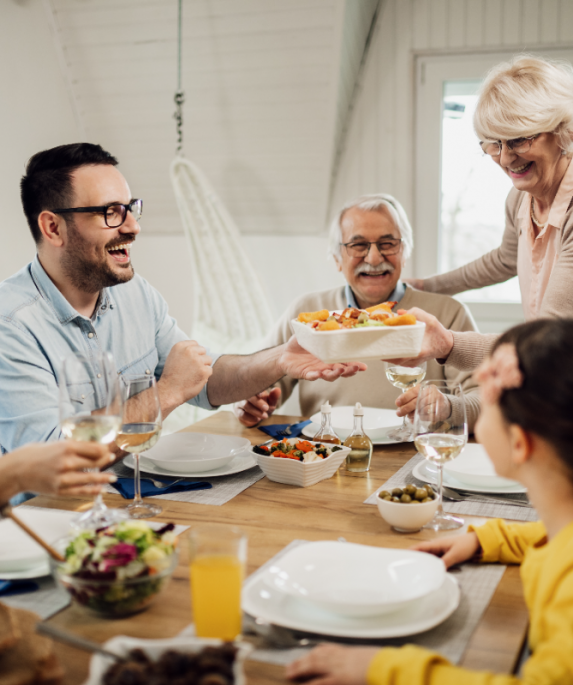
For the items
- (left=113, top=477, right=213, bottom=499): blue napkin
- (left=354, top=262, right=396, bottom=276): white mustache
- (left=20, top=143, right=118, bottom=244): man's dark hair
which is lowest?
(left=113, top=477, right=213, bottom=499): blue napkin

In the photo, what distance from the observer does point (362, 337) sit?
1.50m

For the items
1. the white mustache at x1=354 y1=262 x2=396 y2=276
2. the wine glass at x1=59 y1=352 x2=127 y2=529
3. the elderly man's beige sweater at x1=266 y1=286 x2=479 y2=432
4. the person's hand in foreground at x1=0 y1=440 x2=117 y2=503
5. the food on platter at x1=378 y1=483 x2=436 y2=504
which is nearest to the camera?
the person's hand in foreground at x1=0 y1=440 x2=117 y2=503

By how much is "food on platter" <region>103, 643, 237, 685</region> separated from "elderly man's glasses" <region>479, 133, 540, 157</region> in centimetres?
169

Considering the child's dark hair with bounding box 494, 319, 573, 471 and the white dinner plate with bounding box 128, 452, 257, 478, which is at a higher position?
the child's dark hair with bounding box 494, 319, 573, 471

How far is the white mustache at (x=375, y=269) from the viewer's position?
98.0 inches

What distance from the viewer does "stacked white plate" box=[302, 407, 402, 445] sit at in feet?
5.94

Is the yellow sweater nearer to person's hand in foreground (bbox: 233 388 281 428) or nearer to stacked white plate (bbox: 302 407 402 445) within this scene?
stacked white plate (bbox: 302 407 402 445)

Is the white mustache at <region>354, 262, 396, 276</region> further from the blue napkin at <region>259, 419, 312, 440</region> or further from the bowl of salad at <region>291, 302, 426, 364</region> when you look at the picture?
the bowl of salad at <region>291, 302, 426, 364</region>

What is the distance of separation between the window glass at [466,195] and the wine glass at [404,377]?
2078 millimetres

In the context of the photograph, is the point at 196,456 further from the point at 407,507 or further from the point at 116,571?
the point at 116,571

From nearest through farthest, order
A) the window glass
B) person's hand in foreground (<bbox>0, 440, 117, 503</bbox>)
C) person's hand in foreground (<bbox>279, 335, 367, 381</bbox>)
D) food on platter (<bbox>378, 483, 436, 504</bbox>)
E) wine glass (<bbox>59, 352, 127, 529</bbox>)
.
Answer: person's hand in foreground (<bbox>0, 440, 117, 503</bbox>)
wine glass (<bbox>59, 352, 127, 529</bbox>)
food on platter (<bbox>378, 483, 436, 504</bbox>)
person's hand in foreground (<bbox>279, 335, 367, 381</bbox>)
the window glass

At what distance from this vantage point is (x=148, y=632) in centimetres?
91

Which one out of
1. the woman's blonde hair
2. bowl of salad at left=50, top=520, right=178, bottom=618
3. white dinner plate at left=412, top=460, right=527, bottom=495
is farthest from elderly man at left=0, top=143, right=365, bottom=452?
the woman's blonde hair

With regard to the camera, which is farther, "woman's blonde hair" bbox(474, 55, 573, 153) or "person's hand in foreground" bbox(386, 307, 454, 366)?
"woman's blonde hair" bbox(474, 55, 573, 153)
